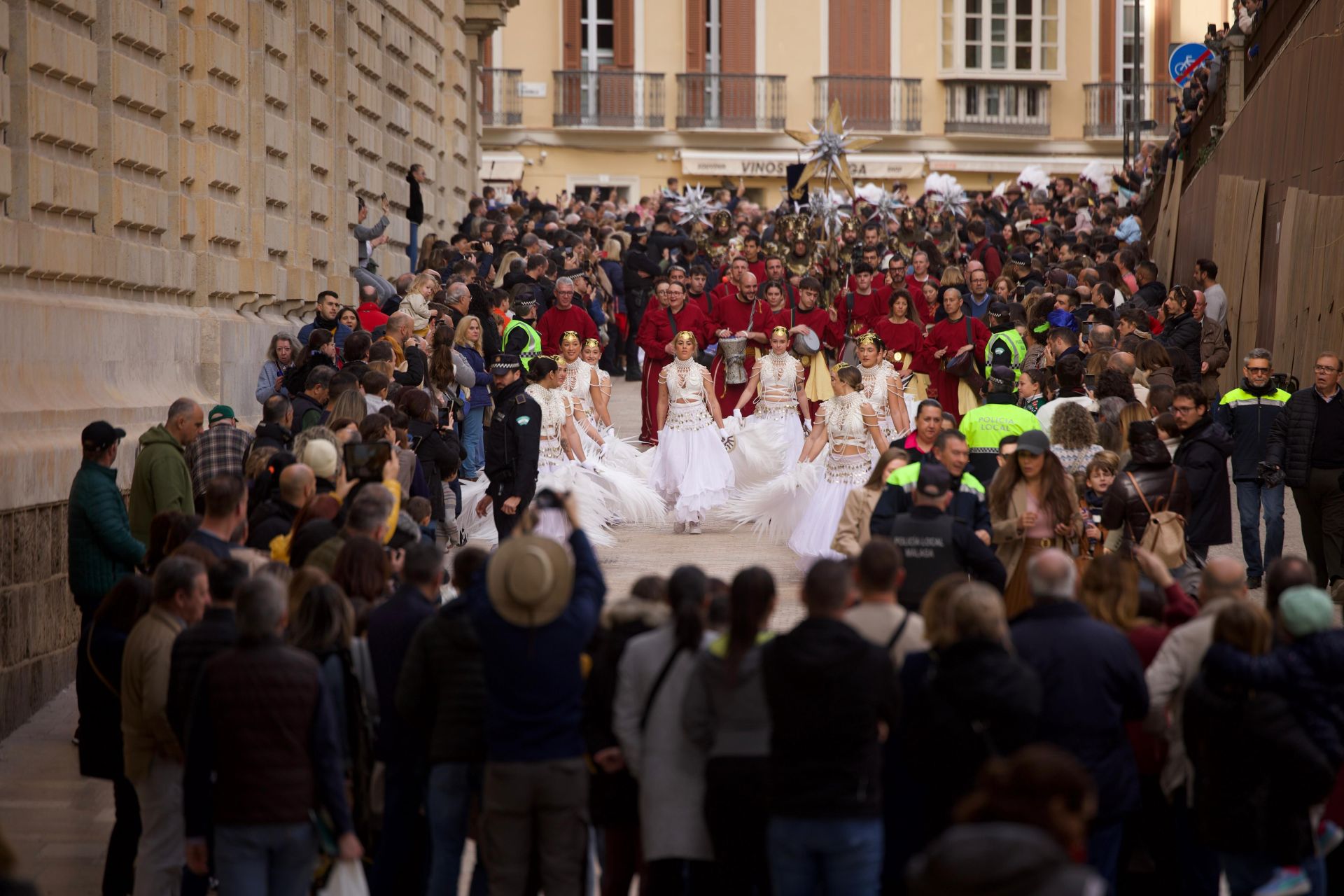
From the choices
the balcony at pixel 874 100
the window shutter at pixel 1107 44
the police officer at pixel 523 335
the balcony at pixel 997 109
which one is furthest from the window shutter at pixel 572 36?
the police officer at pixel 523 335

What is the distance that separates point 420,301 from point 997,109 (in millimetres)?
32962

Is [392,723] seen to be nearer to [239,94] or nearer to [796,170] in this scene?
[239,94]

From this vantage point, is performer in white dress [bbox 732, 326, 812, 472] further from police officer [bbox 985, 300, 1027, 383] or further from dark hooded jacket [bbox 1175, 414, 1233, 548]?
dark hooded jacket [bbox 1175, 414, 1233, 548]

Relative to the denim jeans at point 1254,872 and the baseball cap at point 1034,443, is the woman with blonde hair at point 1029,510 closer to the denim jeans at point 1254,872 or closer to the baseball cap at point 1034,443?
the baseball cap at point 1034,443

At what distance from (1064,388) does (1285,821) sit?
641cm

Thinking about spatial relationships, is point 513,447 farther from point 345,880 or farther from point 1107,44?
point 1107,44

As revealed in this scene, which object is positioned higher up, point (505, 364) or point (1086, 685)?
point (505, 364)

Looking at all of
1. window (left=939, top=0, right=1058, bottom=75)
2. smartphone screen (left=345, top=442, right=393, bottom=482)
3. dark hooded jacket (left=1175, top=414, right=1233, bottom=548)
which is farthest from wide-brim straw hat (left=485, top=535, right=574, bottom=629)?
window (left=939, top=0, right=1058, bottom=75)

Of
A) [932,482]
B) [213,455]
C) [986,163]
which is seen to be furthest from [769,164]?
[932,482]

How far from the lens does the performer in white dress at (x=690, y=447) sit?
15406mm

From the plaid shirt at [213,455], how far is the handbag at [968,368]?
7714 mm

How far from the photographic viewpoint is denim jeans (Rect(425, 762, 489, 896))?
656 centimetres

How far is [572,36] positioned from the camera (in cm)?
4525

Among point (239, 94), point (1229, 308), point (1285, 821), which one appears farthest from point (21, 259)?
point (1229, 308)
